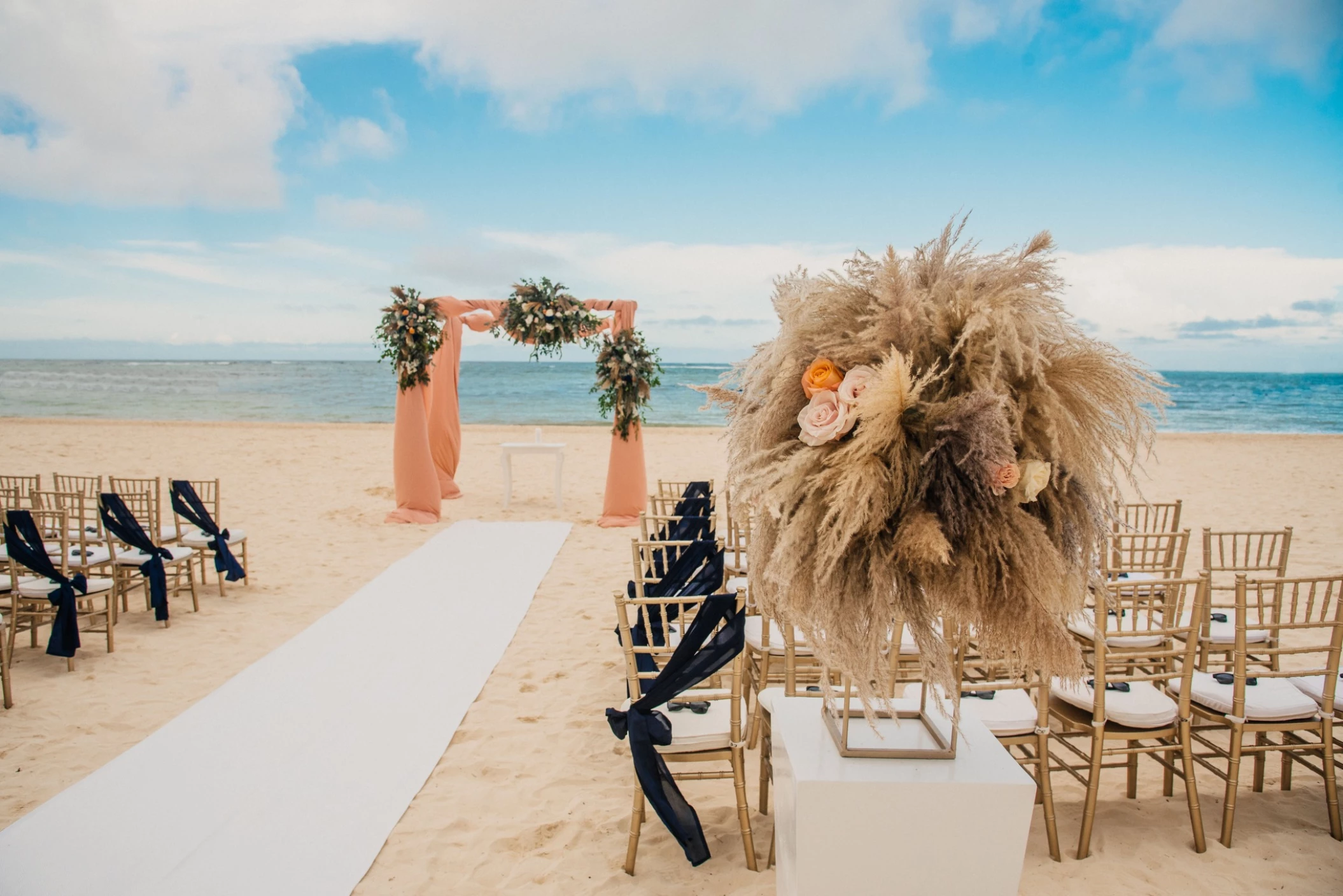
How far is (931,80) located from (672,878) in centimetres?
1312

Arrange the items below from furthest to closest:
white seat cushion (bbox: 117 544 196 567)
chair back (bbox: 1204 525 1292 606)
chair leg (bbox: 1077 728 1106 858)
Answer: white seat cushion (bbox: 117 544 196 567) < chair back (bbox: 1204 525 1292 606) < chair leg (bbox: 1077 728 1106 858)

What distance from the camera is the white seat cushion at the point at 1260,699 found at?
2496 mm

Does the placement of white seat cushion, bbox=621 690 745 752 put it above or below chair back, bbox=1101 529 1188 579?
below

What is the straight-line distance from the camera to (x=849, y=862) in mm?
1534

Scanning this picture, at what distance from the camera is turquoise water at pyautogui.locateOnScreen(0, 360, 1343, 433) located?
23.9 m

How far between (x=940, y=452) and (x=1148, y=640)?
2870 mm

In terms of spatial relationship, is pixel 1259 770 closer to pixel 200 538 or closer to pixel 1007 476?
pixel 1007 476

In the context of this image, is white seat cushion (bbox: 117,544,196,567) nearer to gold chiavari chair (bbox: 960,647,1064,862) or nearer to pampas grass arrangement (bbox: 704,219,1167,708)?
pampas grass arrangement (bbox: 704,219,1167,708)

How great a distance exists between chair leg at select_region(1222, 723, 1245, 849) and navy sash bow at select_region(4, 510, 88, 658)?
5.99 meters

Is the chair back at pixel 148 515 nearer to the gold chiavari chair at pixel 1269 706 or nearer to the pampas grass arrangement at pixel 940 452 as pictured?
the pampas grass arrangement at pixel 940 452

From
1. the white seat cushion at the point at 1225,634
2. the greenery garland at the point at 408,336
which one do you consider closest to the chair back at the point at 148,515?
the greenery garland at the point at 408,336

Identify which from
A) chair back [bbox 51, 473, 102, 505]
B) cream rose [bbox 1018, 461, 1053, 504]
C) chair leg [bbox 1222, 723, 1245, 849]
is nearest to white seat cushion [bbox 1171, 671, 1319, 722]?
chair leg [bbox 1222, 723, 1245, 849]

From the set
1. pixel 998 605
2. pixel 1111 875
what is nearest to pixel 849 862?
pixel 998 605

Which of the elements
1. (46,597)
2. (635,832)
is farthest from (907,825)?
(46,597)
